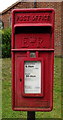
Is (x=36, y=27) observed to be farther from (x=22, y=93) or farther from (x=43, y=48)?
(x=22, y=93)

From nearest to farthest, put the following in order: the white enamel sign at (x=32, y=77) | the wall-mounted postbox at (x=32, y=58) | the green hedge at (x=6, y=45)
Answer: the wall-mounted postbox at (x=32, y=58)
the white enamel sign at (x=32, y=77)
the green hedge at (x=6, y=45)

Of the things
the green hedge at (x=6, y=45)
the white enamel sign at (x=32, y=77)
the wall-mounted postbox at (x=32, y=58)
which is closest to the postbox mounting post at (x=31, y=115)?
the wall-mounted postbox at (x=32, y=58)

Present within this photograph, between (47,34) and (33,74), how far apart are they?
552 millimetres

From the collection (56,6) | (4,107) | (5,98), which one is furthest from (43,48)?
(56,6)

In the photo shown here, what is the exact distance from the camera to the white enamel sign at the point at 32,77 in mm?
4152

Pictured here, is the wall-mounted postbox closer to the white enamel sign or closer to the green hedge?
the white enamel sign

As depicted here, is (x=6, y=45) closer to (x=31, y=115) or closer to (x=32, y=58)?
(x=31, y=115)

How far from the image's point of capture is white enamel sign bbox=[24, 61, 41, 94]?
4.15m

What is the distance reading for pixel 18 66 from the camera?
13.6 ft

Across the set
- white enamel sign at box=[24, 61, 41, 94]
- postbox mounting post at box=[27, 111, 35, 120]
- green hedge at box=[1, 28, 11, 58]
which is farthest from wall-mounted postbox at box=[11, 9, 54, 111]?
green hedge at box=[1, 28, 11, 58]

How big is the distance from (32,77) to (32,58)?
0.86 feet

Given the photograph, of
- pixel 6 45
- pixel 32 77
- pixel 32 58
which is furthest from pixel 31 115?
pixel 6 45

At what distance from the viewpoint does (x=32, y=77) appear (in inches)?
165

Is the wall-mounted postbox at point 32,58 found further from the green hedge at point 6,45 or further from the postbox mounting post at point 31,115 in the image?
the green hedge at point 6,45
